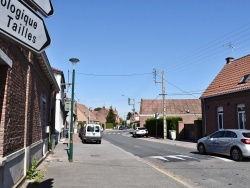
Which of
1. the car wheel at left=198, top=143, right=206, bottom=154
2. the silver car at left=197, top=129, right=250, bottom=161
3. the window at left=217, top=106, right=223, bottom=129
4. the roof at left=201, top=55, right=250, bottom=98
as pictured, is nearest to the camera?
the silver car at left=197, top=129, right=250, bottom=161

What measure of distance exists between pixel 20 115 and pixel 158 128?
3656 centimetres

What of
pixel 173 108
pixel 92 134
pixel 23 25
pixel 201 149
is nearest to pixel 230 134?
pixel 201 149

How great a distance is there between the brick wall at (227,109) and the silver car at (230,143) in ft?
25.2

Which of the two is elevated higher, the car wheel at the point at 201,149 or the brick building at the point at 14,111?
the brick building at the point at 14,111

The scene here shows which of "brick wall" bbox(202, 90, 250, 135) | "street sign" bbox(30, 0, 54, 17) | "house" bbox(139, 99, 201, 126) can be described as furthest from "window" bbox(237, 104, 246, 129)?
"house" bbox(139, 99, 201, 126)

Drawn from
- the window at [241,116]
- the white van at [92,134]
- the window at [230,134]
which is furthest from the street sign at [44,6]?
the white van at [92,134]

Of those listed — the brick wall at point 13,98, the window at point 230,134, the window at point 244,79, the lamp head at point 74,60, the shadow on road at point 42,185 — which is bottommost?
the shadow on road at point 42,185

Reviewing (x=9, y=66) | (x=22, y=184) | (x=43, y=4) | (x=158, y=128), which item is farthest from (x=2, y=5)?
(x=158, y=128)

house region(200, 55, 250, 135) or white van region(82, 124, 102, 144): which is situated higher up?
house region(200, 55, 250, 135)

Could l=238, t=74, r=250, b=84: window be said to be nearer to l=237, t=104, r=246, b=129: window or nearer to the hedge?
l=237, t=104, r=246, b=129: window

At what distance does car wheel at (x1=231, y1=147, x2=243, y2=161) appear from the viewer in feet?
48.1

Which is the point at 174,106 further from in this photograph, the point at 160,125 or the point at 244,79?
the point at 244,79

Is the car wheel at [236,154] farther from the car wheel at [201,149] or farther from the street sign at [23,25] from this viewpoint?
the street sign at [23,25]

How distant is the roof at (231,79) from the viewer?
25594 mm
